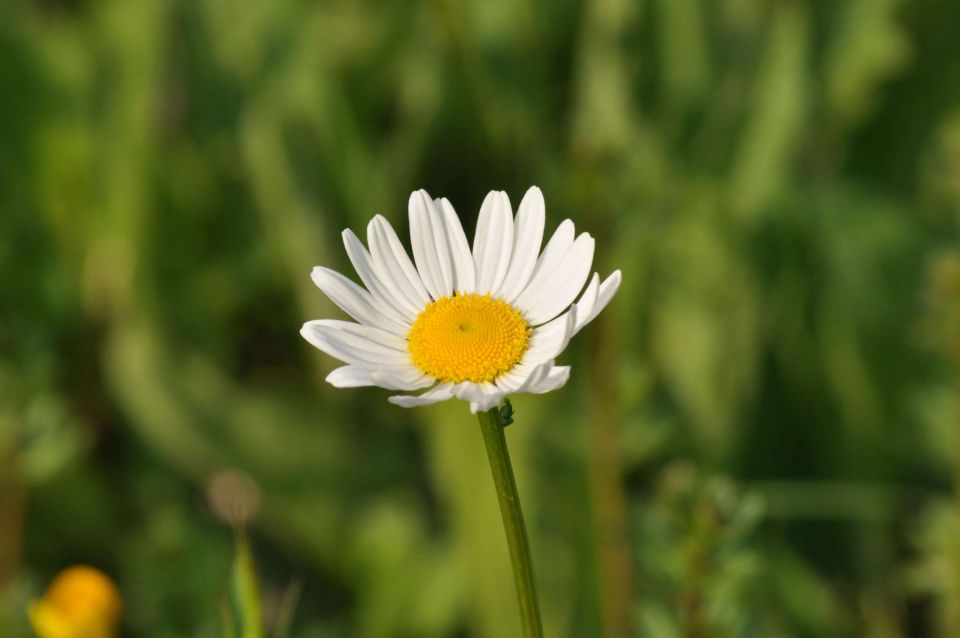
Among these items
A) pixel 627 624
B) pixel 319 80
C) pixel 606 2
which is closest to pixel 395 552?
pixel 627 624

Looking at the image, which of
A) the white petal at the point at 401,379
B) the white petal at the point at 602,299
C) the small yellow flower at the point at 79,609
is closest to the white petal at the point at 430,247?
the white petal at the point at 401,379

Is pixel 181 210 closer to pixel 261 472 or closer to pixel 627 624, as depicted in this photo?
pixel 261 472

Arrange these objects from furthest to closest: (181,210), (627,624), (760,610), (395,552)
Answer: (181,210) → (395,552) → (760,610) → (627,624)

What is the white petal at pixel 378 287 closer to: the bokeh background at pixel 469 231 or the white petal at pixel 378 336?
the white petal at pixel 378 336

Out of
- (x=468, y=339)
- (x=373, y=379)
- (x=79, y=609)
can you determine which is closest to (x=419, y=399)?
(x=373, y=379)

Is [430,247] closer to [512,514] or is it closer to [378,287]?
[378,287]

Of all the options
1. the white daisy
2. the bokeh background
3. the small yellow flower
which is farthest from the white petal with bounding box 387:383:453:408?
the bokeh background

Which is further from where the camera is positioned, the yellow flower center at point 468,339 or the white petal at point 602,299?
the yellow flower center at point 468,339
